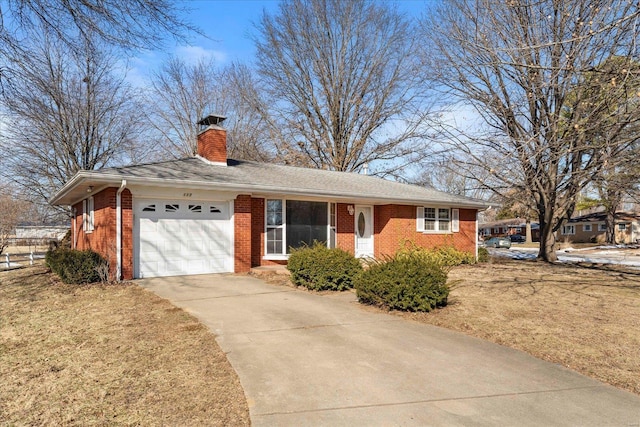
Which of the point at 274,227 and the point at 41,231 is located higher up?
the point at 274,227

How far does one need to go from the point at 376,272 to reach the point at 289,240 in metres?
6.33

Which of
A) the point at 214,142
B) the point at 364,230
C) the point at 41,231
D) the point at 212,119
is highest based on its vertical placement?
the point at 212,119

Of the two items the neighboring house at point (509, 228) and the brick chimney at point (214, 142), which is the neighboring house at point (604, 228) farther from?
the brick chimney at point (214, 142)

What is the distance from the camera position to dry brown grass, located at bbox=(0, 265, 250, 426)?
3.60 meters

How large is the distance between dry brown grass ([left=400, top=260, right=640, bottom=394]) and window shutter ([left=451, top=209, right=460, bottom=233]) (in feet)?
19.3

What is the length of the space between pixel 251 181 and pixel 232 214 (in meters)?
1.20

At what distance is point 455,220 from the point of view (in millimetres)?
17453

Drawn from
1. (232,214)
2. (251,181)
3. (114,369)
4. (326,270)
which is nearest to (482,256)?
(251,181)

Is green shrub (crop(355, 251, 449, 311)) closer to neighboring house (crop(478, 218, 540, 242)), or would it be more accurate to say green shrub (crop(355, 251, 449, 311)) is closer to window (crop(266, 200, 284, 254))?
window (crop(266, 200, 284, 254))

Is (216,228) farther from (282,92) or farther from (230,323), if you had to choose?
(282,92)

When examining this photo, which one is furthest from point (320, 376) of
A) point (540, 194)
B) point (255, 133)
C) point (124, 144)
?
point (255, 133)

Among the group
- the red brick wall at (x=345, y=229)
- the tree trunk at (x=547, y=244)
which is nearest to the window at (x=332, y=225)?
the red brick wall at (x=345, y=229)

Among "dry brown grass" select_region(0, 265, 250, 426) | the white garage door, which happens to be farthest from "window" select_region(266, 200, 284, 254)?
"dry brown grass" select_region(0, 265, 250, 426)

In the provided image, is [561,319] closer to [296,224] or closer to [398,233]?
[296,224]
